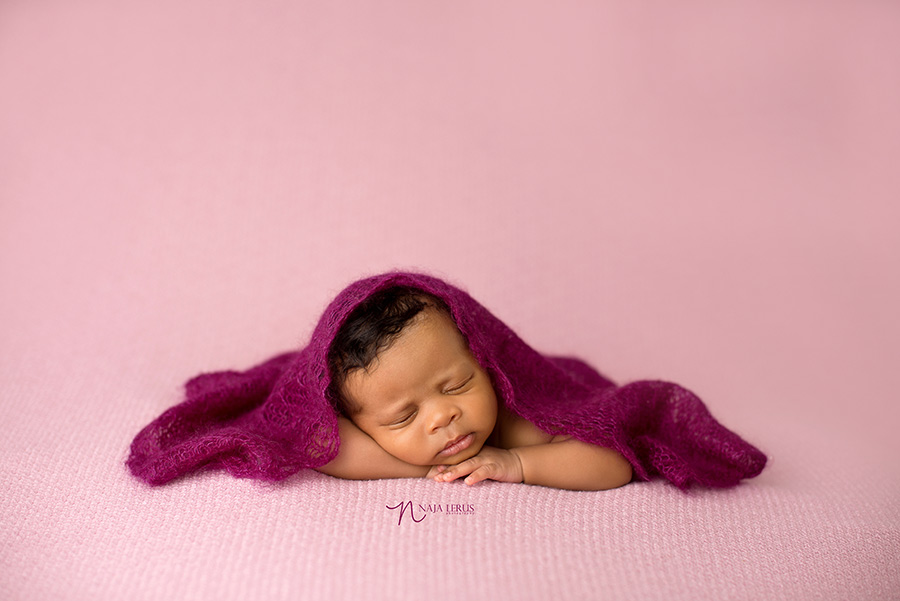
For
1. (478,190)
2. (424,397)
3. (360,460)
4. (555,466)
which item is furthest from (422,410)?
(478,190)

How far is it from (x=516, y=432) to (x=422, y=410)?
235mm

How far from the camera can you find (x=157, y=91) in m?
2.71

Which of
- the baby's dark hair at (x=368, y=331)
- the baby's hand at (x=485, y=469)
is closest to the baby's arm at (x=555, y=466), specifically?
the baby's hand at (x=485, y=469)

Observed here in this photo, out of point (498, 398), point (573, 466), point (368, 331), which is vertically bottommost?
point (573, 466)

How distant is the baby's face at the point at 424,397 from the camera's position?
1.50m

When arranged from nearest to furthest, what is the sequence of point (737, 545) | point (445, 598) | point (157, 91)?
point (445, 598)
point (737, 545)
point (157, 91)

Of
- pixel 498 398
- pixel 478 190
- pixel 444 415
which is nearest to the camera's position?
pixel 444 415

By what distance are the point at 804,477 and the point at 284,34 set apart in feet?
6.34

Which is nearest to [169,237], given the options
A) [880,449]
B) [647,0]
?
[647,0]

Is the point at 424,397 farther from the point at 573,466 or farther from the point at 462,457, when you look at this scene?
the point at 573,466

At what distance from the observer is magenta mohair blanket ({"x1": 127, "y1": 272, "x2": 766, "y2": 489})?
1.51m

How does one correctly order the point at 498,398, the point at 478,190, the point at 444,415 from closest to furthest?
1. the point at 444,415
2. the point at 498,398
3. the point at 478,190

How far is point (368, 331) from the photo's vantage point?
1.52 m

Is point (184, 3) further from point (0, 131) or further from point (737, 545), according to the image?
point (737, 545)
